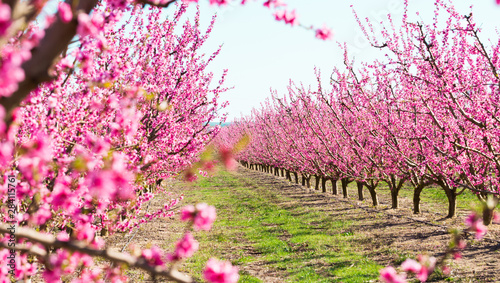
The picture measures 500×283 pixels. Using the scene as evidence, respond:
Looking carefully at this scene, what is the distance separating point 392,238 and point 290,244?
3.30m

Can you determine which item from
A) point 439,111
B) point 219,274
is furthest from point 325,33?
point 439,111

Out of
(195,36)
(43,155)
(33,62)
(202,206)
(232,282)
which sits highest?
(195,36)

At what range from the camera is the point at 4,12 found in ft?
4.33

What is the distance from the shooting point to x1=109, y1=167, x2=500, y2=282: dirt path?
9023mm

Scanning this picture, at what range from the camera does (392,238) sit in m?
11.7

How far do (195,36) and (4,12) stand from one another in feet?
28.2

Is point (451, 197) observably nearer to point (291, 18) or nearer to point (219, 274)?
point (291, 18)

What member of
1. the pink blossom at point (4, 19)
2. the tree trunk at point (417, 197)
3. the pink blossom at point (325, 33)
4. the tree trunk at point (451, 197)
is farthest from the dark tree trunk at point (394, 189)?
the pink blossom at point (4, 19)

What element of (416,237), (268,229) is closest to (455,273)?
(416,237)

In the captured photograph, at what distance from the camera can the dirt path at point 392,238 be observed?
355 inches

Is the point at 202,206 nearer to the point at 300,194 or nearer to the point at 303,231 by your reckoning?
the point at 303,231

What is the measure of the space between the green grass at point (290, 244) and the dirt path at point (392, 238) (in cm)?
30

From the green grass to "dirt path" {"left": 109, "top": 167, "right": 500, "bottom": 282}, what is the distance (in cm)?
30

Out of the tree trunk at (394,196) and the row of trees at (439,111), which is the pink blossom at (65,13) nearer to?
the row of trees at (439,111)
